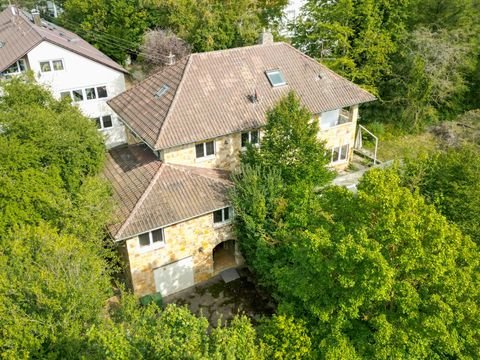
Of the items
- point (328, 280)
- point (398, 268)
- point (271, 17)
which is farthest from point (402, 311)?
point (271, 17)

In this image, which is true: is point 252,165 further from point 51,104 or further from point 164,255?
point 51,104

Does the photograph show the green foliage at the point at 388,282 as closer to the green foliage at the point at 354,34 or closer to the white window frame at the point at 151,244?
the white window frame at the point at 151,244

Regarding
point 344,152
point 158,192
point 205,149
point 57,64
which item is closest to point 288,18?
point 344,152

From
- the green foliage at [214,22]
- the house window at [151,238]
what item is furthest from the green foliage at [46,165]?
the green foliage at [214,22]

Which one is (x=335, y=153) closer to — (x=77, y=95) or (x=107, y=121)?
(x=107, y=121)

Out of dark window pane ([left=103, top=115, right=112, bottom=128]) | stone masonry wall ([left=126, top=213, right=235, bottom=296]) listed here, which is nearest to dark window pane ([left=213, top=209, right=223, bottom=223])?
stone masonry wall ([left=126, top=213, right=235, bottom=296])

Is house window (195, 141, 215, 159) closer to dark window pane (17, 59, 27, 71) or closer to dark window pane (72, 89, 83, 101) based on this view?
dark window pane (72, 89, 83, 101)
